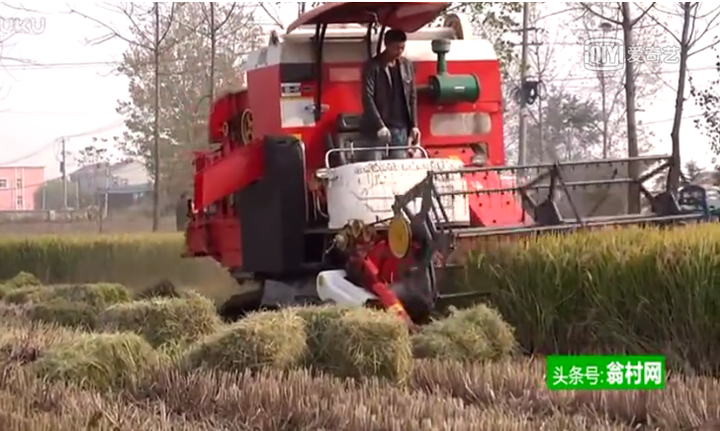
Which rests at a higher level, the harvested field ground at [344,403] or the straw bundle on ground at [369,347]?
the straw bundle on ground at [369,347]

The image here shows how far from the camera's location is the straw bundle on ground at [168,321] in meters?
6.93

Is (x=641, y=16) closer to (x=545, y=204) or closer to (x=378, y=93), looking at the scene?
(x=378, y=93)

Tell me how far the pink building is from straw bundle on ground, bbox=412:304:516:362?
18.4 metres

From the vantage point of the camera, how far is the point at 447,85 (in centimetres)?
912

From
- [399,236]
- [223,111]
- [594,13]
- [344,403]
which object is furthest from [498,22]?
[344,403]

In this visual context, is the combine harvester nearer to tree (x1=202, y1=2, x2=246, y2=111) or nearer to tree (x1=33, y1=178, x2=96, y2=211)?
tree (x1=202, y1=2, x2=246, y2=111)

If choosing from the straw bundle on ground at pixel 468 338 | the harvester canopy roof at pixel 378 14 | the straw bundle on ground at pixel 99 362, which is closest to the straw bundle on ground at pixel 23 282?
the harvester canopy roof at pixel 378 14

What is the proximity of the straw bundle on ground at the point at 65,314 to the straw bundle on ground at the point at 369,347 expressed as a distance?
10.8ft

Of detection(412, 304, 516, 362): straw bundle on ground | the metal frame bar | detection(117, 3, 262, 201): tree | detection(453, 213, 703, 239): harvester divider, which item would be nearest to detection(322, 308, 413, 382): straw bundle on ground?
detection(412, 304, 516, 362): straw bundle on ground

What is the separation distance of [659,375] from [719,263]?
3.27ft

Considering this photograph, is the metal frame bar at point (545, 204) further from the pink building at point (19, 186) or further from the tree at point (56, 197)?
the tree at point (56, 197)

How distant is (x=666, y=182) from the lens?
27.0 ft

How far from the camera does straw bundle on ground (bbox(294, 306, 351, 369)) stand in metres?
5.93

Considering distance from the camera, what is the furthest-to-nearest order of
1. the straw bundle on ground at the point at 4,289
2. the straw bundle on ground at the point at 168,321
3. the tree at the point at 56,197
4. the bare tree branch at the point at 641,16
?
the tree at the point at 56,197 < the bare tree branch at the point at 641,16 < the straw bundle on ground at the point at 4,289 < the straw bundle on ground at the point at 168,321
